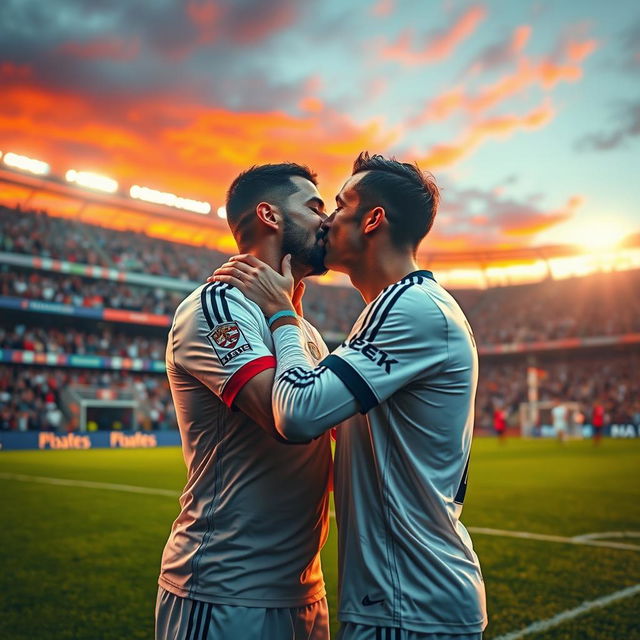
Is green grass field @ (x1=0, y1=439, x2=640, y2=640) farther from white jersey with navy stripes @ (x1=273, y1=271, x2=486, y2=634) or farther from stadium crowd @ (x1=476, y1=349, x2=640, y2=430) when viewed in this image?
stadium crowd @ (x1=476, y1=349, x2=640, y2=430)

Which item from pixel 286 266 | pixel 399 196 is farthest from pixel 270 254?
pixel 399 196

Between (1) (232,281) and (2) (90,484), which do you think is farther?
(2) (90,484)

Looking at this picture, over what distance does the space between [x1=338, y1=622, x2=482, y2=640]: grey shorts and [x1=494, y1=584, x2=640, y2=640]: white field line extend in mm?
3330

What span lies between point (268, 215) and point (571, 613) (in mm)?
4496

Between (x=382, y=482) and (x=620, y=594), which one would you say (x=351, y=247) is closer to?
(x=382, y=482)

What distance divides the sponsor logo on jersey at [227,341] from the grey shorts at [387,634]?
0.92 metres

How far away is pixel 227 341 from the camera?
7.65 feet

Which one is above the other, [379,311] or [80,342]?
[80,342]

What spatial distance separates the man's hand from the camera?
8.29ft

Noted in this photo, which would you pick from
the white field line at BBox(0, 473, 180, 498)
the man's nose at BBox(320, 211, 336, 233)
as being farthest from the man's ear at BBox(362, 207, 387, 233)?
the white field line at BBox(0, 473, 180, 498)

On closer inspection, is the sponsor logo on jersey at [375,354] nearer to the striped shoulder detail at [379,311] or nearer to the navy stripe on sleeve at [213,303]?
the striped shoulder detail at [379,311]

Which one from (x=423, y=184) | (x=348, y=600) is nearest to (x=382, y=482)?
(x=348, y=600)

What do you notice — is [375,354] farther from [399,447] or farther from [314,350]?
[314,350]

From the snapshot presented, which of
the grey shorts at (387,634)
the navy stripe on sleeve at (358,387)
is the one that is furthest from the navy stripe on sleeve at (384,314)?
the grey shorts at (387,634)
